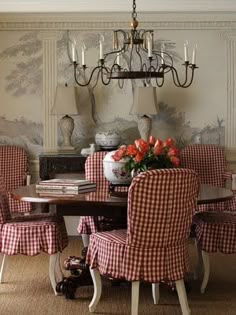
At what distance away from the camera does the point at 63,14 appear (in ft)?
21.0

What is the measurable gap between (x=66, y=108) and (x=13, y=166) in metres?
0.77

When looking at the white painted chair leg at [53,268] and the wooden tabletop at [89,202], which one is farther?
the white painted chair leg at [53,268]

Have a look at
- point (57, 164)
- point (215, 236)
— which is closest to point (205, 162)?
point (57, 164)

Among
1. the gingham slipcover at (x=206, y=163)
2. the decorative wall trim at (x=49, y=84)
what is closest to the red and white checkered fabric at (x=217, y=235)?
the gingham slipcover at (x=206, y=163)

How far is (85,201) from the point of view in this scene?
401 centimetres

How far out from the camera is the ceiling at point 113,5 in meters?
6.20

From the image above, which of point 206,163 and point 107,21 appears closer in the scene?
point 206,163

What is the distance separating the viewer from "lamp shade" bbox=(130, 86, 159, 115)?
6137 mm

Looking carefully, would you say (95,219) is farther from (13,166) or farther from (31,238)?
(13,166)

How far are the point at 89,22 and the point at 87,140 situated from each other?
119 cm

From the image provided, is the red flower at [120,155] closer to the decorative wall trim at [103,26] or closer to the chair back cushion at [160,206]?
the chair back cushion at [160,206]

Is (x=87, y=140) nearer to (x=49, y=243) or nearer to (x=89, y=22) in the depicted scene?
(x=89, y=22)

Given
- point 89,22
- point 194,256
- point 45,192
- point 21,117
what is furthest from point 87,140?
point 45,192

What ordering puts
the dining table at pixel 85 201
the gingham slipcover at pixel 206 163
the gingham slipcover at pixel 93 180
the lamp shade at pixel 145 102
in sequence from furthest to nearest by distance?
the lamp shade at pixel 145 102
the gingham slipcover at pixel 206 163
the gingham slipcover at pixel 93 180
the dining table at pixel 85 201
